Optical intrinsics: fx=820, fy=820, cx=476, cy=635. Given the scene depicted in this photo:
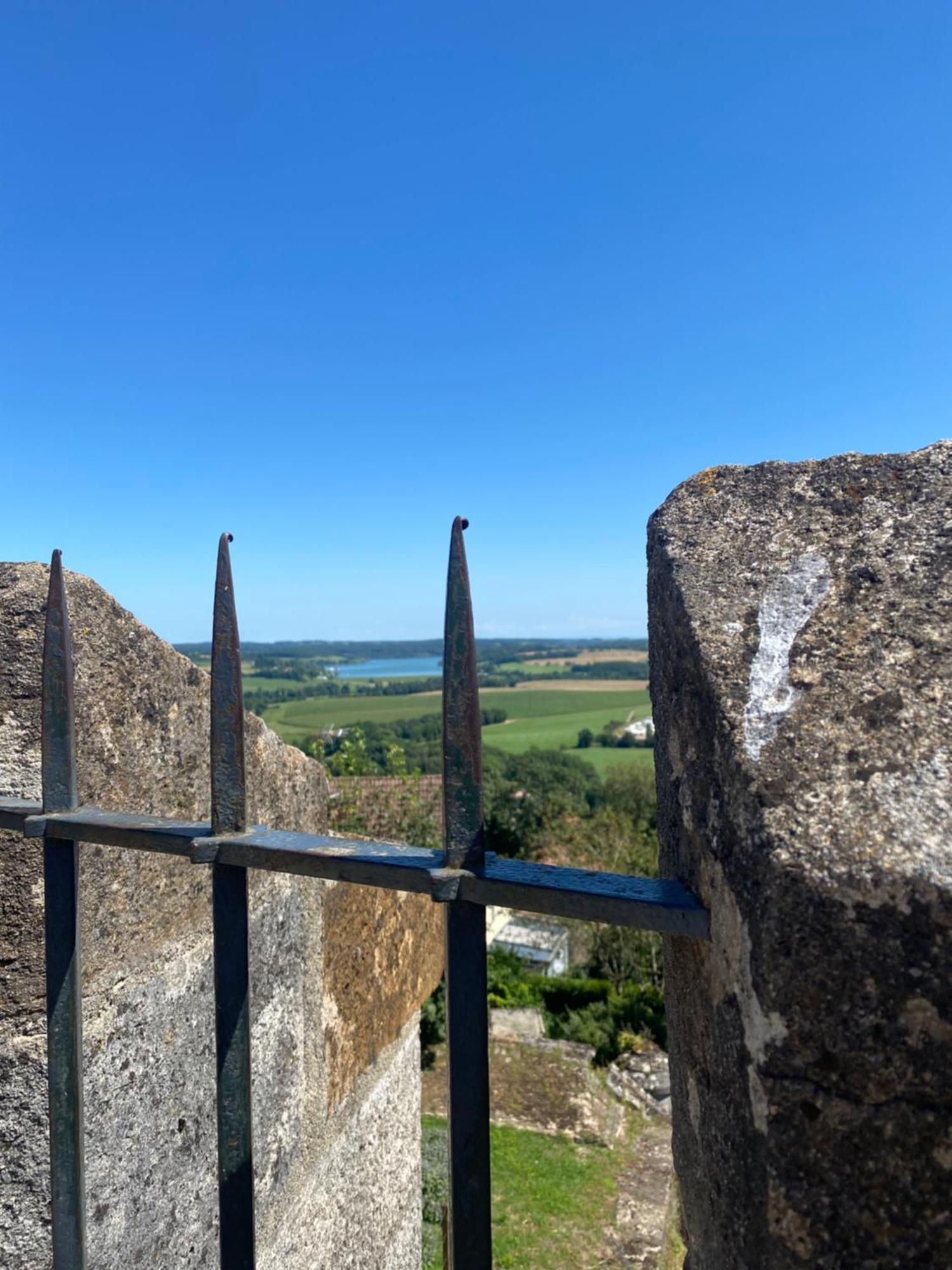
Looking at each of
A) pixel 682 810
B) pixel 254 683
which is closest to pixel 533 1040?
pixel 682 810

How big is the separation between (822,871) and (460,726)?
501mm

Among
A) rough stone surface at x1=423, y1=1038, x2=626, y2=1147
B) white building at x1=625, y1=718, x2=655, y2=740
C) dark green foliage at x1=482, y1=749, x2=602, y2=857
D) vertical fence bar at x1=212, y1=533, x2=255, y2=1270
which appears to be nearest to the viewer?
vertical fence bar at x1=212, y1=533, x2=255, y2=1270

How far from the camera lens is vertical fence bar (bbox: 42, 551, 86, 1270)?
1.38 metres

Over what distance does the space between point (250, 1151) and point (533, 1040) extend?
49.6ft

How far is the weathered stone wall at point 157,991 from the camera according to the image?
5.32ft

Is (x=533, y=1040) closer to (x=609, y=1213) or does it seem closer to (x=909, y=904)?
(x=609, y=1213)

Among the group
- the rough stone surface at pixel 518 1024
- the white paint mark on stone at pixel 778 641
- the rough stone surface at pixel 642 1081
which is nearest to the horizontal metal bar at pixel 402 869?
the white paint mark on stone at pixel 778 641

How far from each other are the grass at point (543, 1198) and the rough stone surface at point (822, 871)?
9.20 metres

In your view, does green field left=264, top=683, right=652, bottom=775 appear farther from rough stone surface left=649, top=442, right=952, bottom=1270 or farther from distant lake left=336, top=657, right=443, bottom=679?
rough stone surface left=649, top=442, right=952, bottom=1270

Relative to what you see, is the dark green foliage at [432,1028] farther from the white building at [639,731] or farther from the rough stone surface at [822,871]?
the white building at [639,731]

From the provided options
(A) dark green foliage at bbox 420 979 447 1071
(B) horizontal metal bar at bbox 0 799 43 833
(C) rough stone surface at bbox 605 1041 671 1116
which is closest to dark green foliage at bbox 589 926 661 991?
(C) rough stone surface at bbox 605 1041 671 1116

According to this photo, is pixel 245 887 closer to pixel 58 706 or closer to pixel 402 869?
pixel 402 869

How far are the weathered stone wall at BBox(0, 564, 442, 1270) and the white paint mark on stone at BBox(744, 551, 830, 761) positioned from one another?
1.34 metres

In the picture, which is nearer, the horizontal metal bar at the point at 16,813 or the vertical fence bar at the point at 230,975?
the vertical fence bar at the point at 230,975
